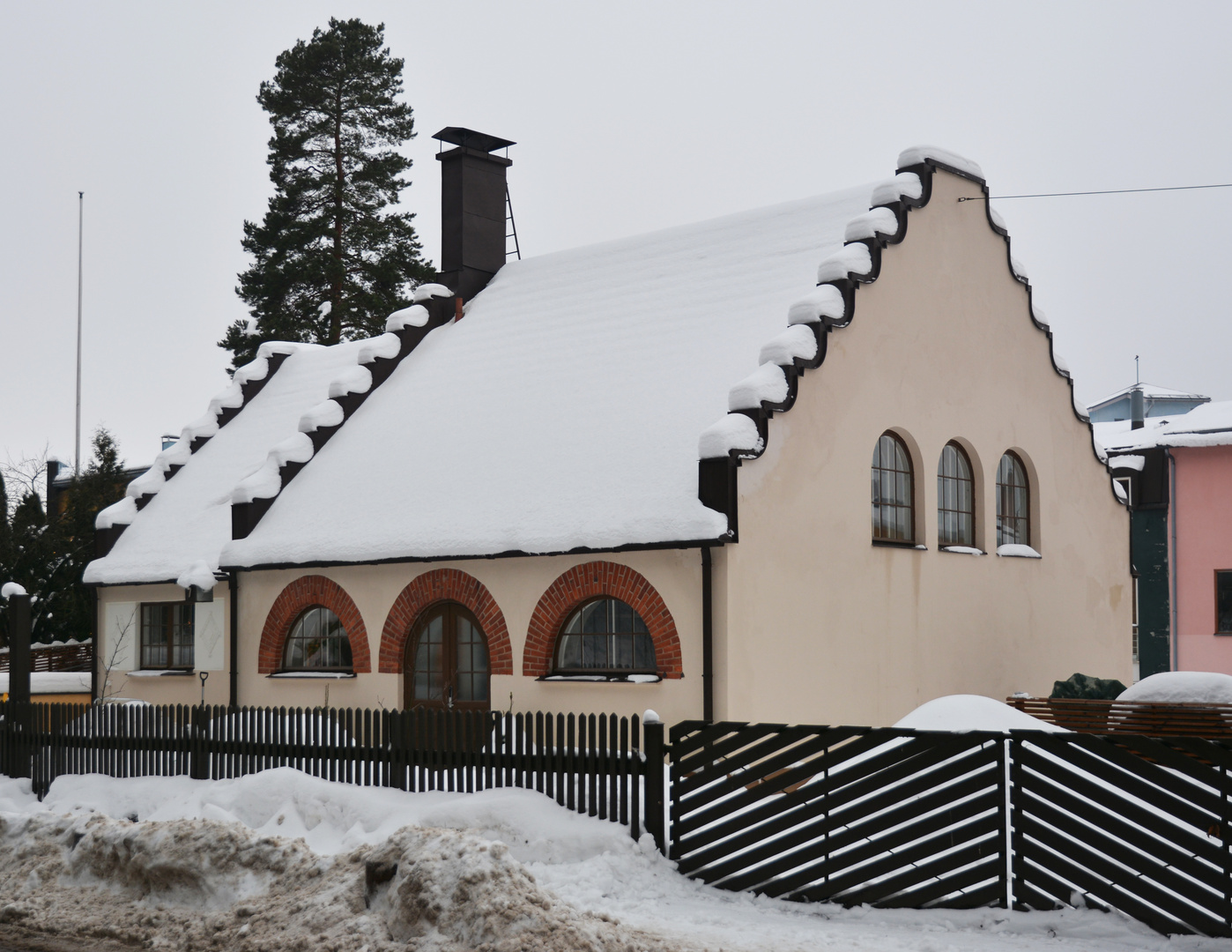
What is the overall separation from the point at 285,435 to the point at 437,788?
11.5 meters

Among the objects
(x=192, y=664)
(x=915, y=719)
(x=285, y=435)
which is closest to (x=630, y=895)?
(x=915, y=719)

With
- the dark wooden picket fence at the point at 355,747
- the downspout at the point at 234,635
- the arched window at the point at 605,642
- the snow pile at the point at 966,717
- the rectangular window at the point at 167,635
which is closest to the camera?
the snow pile at the point at 966,717

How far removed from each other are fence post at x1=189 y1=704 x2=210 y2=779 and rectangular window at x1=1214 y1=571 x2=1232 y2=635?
20.9 m

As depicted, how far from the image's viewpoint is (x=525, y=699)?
1541 centimetres

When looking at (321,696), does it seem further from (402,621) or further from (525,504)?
(525,504)

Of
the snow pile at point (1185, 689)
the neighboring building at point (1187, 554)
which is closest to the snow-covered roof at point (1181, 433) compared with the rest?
the neighboring building at point (1187, 554)

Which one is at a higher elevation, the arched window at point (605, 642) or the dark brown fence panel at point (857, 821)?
the arched window at point (605, 642)

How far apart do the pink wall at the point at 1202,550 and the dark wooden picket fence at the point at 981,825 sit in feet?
64.7

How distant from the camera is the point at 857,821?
934 centimetres

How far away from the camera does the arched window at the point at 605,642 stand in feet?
48.0

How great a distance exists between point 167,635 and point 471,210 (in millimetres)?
8566

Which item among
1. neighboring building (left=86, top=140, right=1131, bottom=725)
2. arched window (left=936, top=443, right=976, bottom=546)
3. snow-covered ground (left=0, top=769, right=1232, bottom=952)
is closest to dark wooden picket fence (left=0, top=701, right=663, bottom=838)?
snow-covered ground (left=0, top=769, right=1232, bottom=952)

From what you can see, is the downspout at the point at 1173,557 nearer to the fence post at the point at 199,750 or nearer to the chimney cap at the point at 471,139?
the chimney cap at the point at 471,139

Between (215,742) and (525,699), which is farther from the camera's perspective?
Answer: (525,699)
